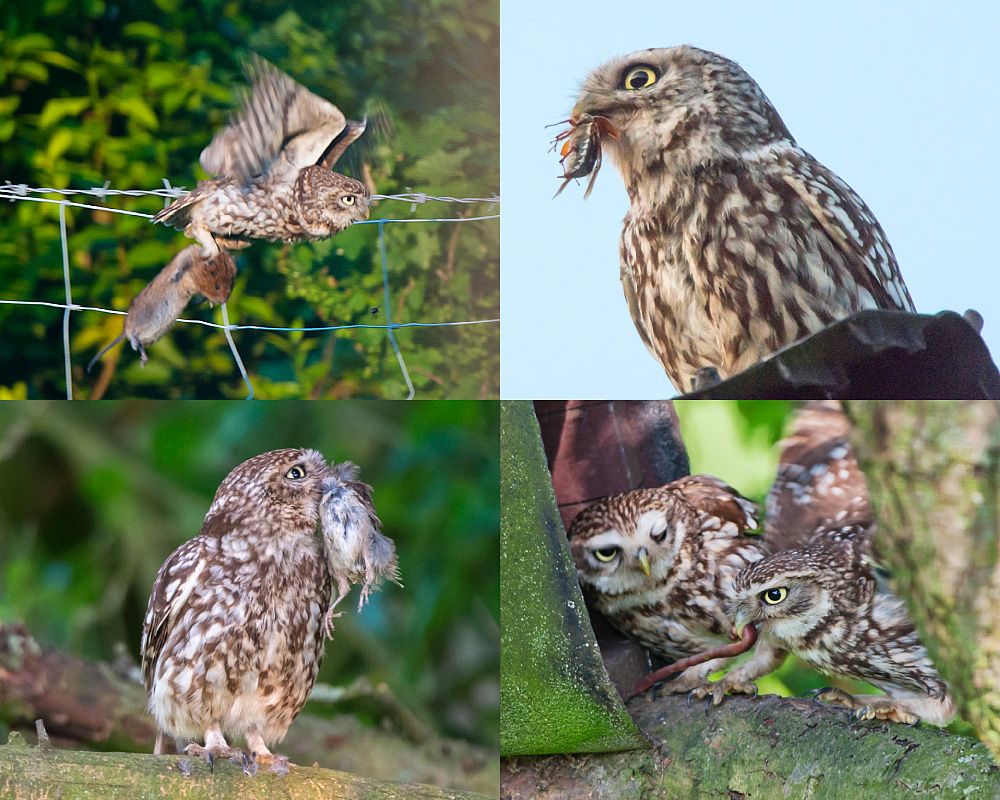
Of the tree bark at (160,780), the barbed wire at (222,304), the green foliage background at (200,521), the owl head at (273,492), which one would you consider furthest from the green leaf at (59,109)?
the tree bark at (160,780)

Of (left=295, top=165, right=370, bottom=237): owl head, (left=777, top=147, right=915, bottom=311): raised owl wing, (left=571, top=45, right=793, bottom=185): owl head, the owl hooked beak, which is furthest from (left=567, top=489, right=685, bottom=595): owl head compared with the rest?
(left=295, top=165, right=370, bottom=237): owl head

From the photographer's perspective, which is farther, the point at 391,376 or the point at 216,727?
the point at 391,376

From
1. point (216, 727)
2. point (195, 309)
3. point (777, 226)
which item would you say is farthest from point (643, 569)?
point (195, 309)

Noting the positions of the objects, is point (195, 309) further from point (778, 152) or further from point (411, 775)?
point (778, 152)

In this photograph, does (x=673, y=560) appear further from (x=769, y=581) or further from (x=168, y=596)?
(x=168, y=596)

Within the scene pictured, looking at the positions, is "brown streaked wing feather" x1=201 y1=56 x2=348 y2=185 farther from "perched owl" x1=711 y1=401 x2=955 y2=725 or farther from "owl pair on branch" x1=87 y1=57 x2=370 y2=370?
"perched owl" x1=711 y1=401 x2=955 y2=725

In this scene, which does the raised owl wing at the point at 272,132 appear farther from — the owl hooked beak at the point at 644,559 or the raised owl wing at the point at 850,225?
the owl hooked beak at the point at 644,559
